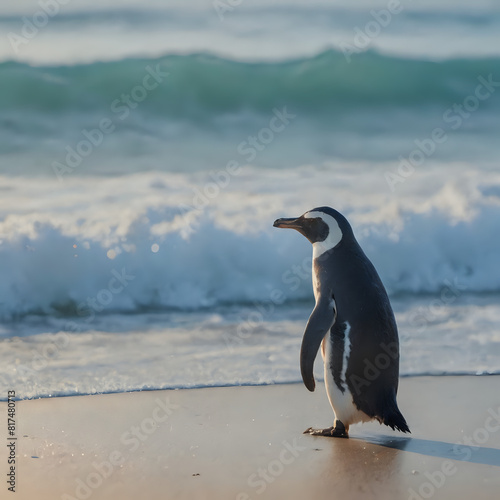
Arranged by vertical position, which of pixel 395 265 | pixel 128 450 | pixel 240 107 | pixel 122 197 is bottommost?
pixel 128 450

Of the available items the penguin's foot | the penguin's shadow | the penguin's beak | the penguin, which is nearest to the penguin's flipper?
the penguin

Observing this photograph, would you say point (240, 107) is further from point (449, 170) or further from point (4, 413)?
point (4, 413)

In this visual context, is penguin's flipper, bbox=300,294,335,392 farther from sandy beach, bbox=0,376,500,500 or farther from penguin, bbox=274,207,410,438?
sandy beach, bbox=0,376,500,500

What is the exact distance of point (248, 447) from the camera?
2869 millimetres

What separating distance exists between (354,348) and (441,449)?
1.47ft

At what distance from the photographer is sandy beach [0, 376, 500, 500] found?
2498mm

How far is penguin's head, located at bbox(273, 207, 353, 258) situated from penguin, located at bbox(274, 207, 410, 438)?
0.43 feet

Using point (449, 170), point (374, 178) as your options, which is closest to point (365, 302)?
point (374, 178)

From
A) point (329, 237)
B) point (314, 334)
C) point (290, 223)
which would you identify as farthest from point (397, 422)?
point (290, 223)

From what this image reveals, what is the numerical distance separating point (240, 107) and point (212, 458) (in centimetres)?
1110

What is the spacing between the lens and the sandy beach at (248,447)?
98.3 inches

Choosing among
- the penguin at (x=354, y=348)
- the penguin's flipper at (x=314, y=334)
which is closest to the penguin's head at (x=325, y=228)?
the penguin at (x=354, y=348)

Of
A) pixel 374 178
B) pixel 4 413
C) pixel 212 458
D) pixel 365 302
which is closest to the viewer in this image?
pixel 212 458

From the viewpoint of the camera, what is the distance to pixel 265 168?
11.8 m
